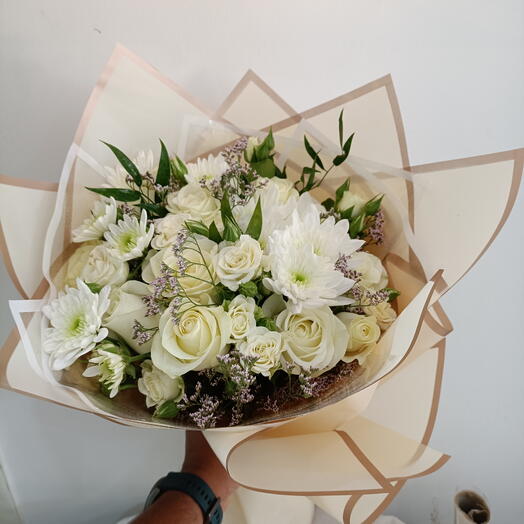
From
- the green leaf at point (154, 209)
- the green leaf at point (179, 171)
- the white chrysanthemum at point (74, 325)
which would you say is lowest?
the white chrysanthemum at point (74, 325)

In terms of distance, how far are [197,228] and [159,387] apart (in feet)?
0.62

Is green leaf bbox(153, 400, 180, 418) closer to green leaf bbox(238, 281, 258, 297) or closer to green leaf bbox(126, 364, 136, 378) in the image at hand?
green leaf bbox(126, 364, 136, 378)

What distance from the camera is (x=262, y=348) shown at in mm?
502

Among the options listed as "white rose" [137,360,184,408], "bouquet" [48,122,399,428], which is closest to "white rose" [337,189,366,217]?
"bouquet" [48,122,399,428]

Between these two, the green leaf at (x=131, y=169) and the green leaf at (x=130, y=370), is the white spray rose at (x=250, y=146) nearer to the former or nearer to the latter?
the green leaf at (x=131, y=169)

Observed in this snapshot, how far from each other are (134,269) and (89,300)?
0.28ft

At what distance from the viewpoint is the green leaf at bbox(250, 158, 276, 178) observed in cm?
67

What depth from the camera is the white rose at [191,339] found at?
508mm

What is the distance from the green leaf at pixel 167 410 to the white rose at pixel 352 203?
0.33 m

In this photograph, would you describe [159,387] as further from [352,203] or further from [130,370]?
[352,203]

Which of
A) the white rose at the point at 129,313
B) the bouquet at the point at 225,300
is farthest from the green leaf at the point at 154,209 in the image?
the white rose at the point at 129,313

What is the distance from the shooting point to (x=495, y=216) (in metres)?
0.56

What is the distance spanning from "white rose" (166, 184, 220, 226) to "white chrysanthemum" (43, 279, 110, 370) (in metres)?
0.14

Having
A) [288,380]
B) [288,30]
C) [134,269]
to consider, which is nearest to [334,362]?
[288,380]
